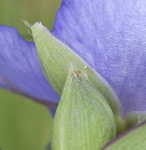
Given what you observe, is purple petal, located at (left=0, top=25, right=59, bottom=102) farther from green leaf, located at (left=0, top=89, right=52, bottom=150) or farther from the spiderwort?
green leaf, located at (left=0, top=89, right=52, bottom=150)

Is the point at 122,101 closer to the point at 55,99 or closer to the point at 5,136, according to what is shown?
the point at 55,99

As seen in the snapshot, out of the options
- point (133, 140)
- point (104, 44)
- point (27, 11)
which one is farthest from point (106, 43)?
point (27, 11)

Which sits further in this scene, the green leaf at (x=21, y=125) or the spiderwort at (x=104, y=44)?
the green leaf at (x=21, y=125)

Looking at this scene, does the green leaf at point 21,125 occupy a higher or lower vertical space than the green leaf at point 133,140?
higher

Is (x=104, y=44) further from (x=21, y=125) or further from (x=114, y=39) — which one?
(x=21, y=125)

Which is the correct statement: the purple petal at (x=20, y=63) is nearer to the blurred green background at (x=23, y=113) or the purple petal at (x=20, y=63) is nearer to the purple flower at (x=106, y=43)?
the purple flower at (x=106, y=43)

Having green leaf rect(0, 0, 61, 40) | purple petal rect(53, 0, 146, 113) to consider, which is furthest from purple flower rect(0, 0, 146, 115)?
green leaf rect(0, 0, 61, 40)

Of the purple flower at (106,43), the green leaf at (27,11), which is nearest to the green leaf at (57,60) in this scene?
the purple flower at (106,43)
